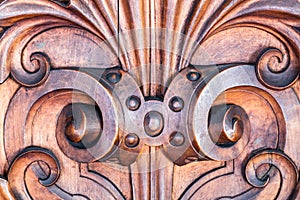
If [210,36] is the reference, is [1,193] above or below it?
below

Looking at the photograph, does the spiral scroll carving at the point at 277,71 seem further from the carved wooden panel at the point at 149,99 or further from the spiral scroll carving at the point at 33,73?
the spiral scroll carving at the point at 33,73

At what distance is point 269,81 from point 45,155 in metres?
0.32

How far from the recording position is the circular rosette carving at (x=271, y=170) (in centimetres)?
108

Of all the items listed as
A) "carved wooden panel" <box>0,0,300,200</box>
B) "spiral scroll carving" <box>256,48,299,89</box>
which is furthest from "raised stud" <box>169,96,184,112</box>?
"spiral scroll carving" <box>256,48,299,89</box>

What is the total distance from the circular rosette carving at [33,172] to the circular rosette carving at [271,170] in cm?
26

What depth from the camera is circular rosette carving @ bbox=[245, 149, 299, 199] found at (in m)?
1.08

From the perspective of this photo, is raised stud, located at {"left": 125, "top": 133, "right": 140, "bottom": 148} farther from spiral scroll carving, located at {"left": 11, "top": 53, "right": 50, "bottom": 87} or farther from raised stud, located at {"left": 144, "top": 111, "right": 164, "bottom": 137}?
spiral scroll carving, located at {"left": 11, "top": 53, "right": 50, "bottom": 87}

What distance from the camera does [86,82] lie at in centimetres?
107

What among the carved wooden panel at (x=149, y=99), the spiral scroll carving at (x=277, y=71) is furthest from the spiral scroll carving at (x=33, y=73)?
the spiral scroll carving at (x=277, y=71)

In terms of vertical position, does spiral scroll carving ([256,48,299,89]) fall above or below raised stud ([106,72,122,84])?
above

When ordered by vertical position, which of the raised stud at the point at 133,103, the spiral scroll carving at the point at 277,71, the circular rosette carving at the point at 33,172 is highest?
the spiral scroll carving at the point at 277,71

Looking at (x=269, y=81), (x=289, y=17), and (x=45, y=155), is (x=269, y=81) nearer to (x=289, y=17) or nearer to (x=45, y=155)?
(x=289, y=17)

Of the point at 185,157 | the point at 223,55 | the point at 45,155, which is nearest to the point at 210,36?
the point at 223,55

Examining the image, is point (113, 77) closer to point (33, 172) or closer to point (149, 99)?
point (149, 99)
